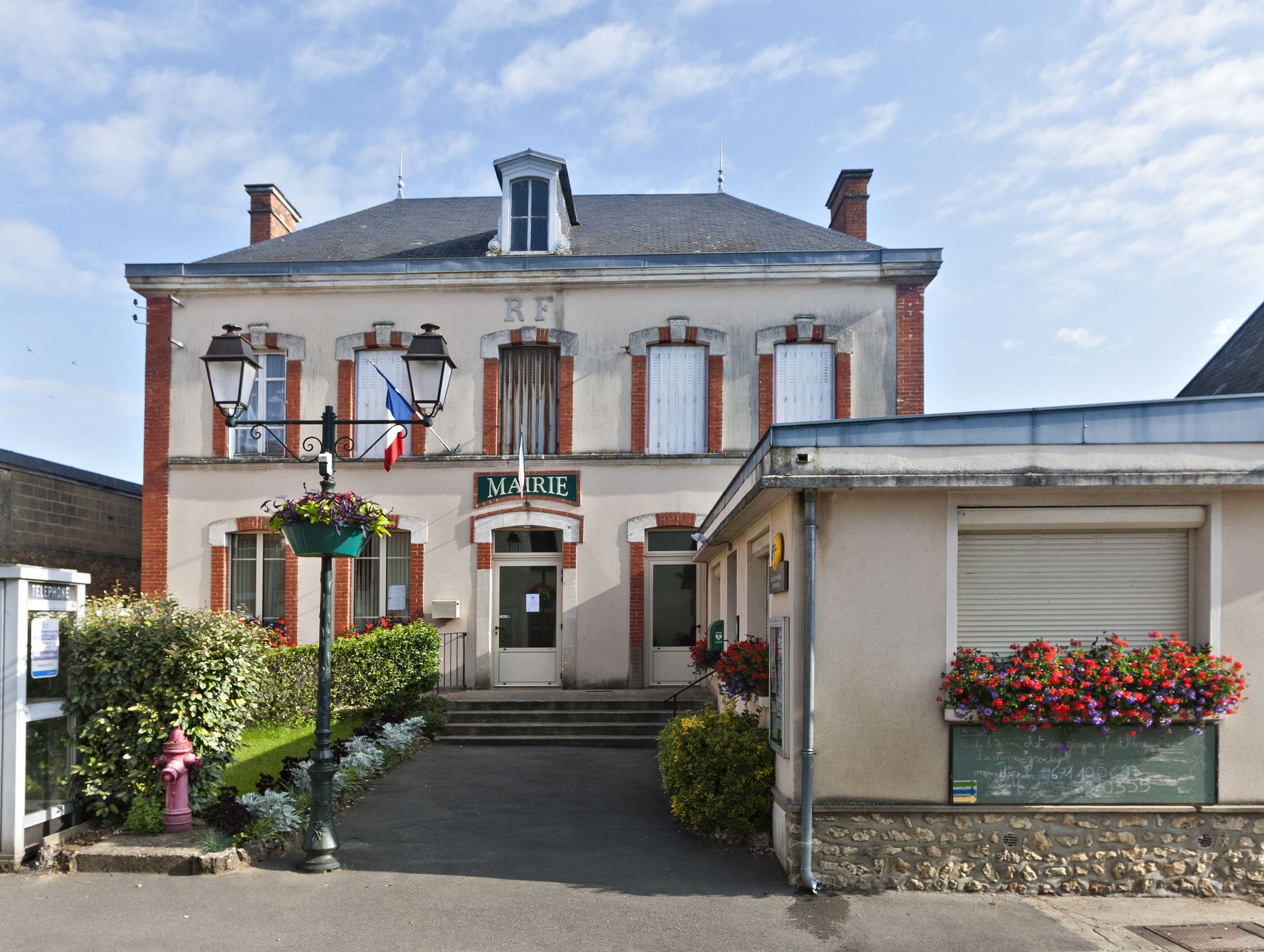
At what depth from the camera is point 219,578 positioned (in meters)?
15.1

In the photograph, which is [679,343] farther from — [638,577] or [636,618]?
[636,618]

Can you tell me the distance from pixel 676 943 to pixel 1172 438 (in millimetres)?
4698

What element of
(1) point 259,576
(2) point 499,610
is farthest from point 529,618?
(1) point 259,576

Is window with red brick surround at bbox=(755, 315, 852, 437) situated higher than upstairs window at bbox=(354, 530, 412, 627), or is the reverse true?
window with red brick surround at bbox=(755, 315, 852, 437)

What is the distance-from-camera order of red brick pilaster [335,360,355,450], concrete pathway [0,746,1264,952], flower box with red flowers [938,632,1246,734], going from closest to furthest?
1. concrete pathway [0,746,1264,952]
2. flower box with red flowers [938,632,1246,734]
3. red brick pilaster [335,360,355,450]

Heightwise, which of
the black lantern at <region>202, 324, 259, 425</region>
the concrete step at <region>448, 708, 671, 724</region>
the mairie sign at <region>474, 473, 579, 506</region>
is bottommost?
the concrete step at <region>448, 708, 671, 724</region>

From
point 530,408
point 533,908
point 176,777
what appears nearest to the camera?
point 533,908

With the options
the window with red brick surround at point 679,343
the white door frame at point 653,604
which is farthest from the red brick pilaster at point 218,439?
the white door frame at point 653,604

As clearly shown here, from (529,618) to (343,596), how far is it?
113 inches

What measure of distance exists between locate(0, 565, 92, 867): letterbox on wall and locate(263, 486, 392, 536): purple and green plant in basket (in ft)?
5.64

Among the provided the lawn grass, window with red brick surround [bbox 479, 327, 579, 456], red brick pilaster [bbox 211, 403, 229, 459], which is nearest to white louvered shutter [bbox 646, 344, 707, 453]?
window with red brick surround [bbox 479, 327, 579, 456]

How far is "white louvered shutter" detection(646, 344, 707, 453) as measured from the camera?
15.1 m

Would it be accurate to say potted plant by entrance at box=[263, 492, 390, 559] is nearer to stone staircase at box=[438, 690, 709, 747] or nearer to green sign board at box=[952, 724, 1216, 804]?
green sign board at box=[952, 724, 1216, 804]

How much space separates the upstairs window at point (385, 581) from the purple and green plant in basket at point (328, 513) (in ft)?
25.7
